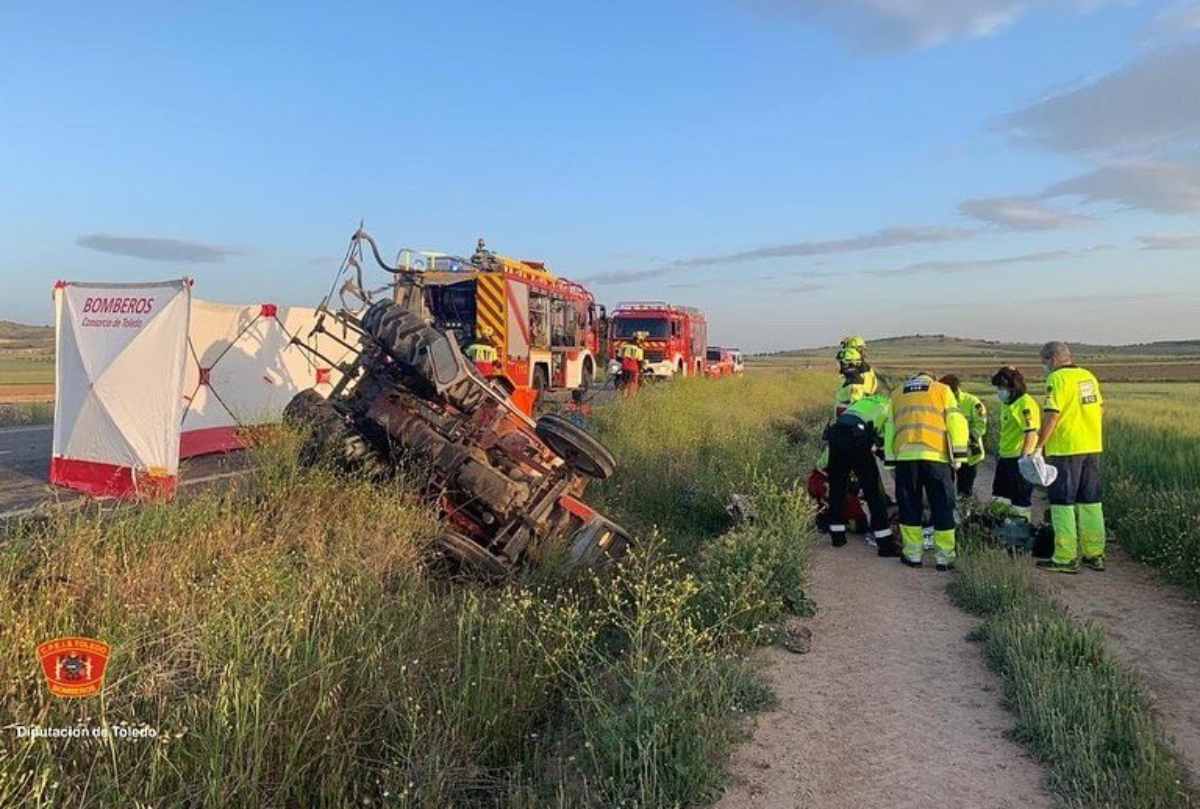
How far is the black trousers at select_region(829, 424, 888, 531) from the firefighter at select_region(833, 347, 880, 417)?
457 millimetres

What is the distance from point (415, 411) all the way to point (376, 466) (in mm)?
533

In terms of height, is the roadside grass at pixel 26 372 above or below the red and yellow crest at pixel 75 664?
above

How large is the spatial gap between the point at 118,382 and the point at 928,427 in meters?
7.71

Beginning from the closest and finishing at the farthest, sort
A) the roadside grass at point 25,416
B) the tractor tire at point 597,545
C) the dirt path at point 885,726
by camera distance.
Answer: the dirt path at point 885,726, the tractor tire at point 597,545, the roadside grass at point 25,416

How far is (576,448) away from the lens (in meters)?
6.04

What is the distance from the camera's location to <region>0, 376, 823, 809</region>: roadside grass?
268 centimetres

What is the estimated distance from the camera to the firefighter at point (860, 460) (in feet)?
24.1

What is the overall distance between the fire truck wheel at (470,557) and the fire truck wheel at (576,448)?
1142mm

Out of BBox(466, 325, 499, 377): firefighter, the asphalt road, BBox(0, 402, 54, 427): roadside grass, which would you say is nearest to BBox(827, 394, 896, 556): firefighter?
the asphalt road

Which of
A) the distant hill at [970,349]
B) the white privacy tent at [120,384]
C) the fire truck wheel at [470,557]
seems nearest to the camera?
the fire truck wheel at [470,557]

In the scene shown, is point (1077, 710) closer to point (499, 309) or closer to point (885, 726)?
point (885, 726)

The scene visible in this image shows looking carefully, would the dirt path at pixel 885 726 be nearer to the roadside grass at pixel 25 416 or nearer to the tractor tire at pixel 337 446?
the tractor tire at pixel 337 446

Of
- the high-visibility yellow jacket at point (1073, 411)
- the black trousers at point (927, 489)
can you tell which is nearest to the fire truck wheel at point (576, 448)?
the black trousers at point (927, 489)

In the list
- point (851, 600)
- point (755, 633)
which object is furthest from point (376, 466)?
point (851, 600)
